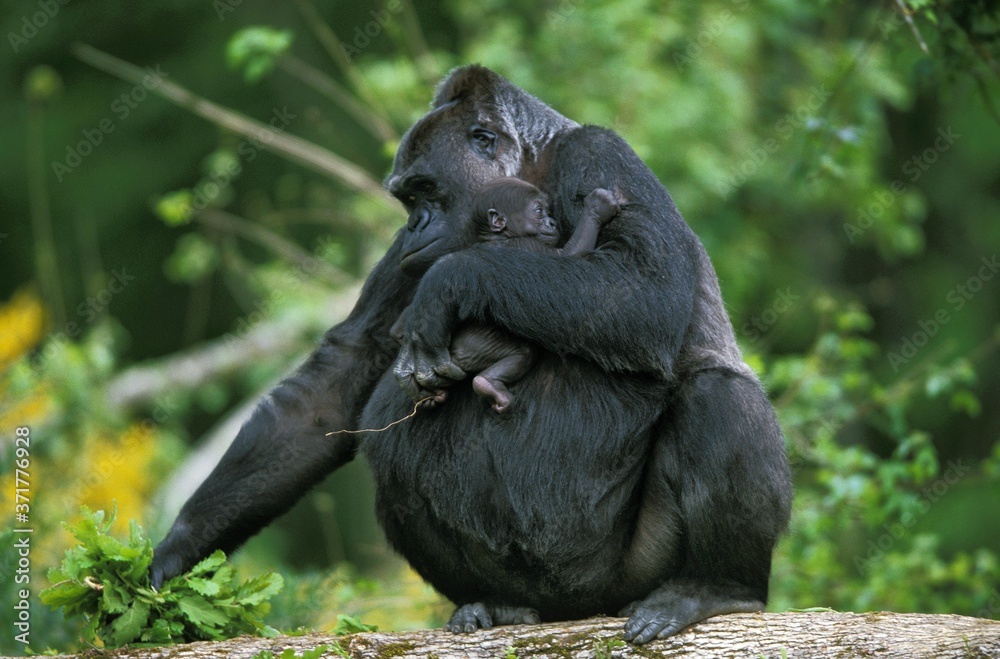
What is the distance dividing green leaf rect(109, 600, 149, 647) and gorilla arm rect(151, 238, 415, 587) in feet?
1.13

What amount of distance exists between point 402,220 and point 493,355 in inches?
169

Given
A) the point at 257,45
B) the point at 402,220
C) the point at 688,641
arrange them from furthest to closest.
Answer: the point at 402,220, the point at 257,45, the point at 688,641

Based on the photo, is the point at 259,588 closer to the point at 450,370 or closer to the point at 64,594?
the point at 64,594

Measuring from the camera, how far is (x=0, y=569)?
5.74 m

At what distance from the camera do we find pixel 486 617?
3.78 m

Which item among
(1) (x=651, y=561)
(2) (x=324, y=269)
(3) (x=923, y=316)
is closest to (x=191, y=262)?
(2) (x=324, y=269)

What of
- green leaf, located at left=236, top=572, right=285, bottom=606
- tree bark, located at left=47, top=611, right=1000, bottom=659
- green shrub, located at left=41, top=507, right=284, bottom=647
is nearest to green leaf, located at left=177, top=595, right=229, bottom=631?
green shrub, located at left=41, top=507, right=284, bottom=647

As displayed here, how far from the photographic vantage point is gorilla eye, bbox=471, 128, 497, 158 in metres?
4.21

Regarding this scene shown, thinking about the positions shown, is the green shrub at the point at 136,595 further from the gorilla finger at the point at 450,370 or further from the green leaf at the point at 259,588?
the gorilla finger at the point at 450,370

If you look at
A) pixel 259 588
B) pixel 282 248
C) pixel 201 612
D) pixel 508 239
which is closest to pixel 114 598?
pixel 201 612

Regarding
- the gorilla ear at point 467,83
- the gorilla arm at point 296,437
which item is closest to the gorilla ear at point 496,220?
the gorilla arm at point 296,437

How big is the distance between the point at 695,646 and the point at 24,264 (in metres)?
10.8

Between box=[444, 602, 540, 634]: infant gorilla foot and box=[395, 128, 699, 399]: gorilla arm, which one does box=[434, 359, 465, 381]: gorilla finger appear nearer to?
box=[395, 128, 699, 399]: gorilla arm

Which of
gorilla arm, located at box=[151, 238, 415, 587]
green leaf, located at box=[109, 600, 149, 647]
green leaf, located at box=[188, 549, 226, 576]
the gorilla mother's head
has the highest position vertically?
the gorilla mother's head
